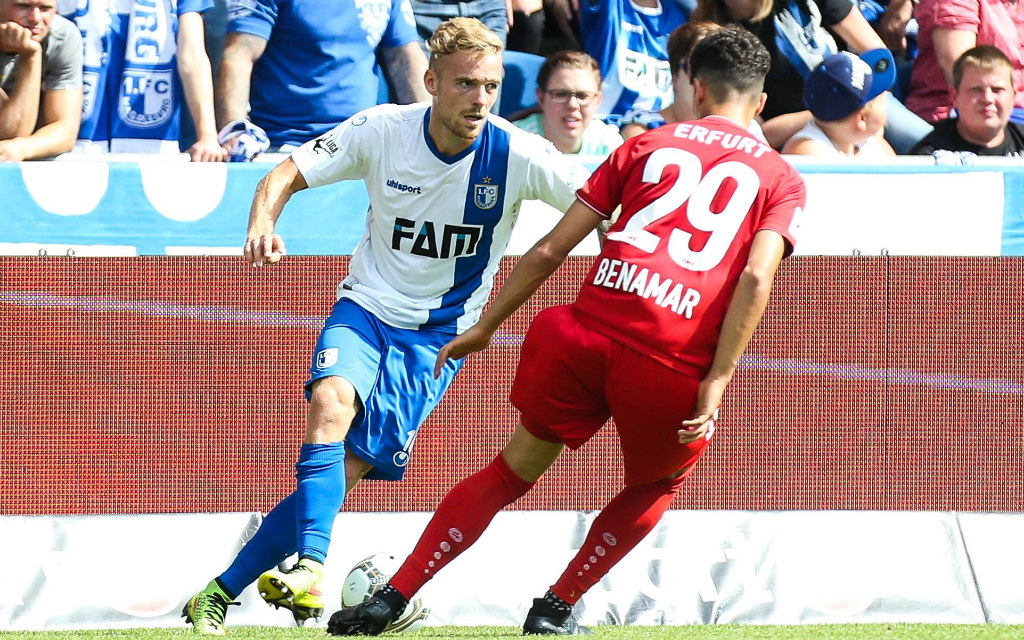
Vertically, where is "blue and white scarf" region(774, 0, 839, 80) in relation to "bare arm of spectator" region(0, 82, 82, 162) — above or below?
above

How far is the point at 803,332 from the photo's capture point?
6.05m

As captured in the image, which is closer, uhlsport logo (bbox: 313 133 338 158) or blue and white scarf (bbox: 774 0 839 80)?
uhlsport logo (bbox: 313 133 338 158)

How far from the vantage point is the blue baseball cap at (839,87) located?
7090mm

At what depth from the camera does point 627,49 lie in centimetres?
779

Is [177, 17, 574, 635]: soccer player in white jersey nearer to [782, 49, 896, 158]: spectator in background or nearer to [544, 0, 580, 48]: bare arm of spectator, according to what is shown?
[782, 49, 896, 158]: spectator in background

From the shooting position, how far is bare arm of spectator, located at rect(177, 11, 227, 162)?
6.64 meters

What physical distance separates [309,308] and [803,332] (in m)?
2.12

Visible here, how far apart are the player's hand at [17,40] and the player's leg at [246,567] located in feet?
8.92

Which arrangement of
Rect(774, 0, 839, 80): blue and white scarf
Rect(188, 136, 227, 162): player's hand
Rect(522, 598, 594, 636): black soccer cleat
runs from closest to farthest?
Rect(522, 598, 594, 636): black soccer cleat → Rect(188, 136, 227, 162): player's hand → Rect(774, 0, 839, 80): blue and white scarf

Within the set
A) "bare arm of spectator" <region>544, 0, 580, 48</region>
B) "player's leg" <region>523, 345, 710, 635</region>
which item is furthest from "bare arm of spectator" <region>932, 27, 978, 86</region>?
"player's leg" <region>523, 345, 710, 635</region>

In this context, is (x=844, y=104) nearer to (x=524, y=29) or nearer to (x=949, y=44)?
(x=949, y=44)

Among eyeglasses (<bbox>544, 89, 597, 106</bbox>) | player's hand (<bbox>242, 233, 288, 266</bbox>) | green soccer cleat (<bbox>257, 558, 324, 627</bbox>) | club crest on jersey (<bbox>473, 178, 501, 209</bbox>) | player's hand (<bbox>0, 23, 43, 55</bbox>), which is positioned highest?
player's hand (<bbox>0, 23, 43, 55</bbox>)

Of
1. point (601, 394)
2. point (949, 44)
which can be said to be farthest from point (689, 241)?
point (949, 44)

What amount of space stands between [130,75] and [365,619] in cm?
364
